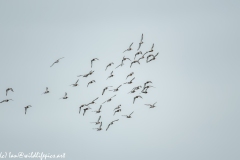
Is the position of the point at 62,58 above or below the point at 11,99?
above

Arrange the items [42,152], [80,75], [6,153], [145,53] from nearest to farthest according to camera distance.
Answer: [145,53]
[80,75]
[6,153]
[42,152]

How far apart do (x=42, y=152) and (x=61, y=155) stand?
21.2 feet

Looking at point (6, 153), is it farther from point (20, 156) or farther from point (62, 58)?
point (62, 58)

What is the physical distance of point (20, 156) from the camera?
7650 centimetres

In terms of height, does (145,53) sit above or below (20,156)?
above

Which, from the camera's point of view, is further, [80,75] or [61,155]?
[61,155]

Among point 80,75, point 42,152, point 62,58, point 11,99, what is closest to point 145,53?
point 80,75

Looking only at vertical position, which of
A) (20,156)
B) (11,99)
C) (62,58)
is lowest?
(20,156)

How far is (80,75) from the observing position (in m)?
56.4

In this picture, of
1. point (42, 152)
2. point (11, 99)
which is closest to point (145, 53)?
point (11, 99)

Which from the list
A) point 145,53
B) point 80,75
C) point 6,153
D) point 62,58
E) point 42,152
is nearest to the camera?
point 145,53

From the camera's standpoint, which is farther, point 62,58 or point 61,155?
point 61,155

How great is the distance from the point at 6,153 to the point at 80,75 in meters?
32.3

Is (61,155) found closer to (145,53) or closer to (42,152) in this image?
(42,152)
